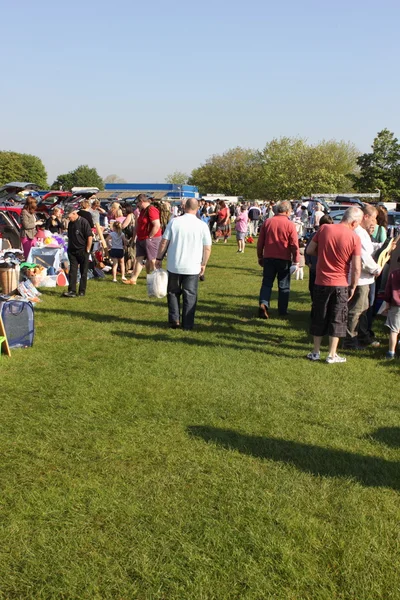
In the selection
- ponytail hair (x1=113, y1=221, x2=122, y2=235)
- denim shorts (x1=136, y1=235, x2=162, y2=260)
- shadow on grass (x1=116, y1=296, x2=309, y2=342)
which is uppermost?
ponytail hair (x1=113, y1=221, x2=122, y2=235)

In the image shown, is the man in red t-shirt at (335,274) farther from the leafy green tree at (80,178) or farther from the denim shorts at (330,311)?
the leafy green tree at (80,178)

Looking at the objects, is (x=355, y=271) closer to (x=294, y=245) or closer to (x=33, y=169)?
(x=294, y=245)

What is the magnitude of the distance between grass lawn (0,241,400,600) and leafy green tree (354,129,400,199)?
190 ft

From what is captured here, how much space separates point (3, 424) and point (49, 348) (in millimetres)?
2451

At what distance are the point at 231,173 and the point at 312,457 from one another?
300 ft

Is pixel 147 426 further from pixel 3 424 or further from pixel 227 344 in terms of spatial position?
pixel 227 344

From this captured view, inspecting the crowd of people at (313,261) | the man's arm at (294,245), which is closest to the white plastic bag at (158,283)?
the crowd of people at (313,261)

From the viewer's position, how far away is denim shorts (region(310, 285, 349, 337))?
6336 mm

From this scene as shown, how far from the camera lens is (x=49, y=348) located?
23.1 feet

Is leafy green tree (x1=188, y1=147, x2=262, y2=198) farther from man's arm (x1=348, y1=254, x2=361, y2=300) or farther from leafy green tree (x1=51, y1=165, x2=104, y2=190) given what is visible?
man's arm (x1=348, y1=254, x2=361, y2=300)

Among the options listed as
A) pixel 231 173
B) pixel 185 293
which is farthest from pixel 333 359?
pixel 231 173

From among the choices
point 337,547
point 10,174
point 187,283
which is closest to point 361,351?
point 187,283

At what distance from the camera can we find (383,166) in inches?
2441

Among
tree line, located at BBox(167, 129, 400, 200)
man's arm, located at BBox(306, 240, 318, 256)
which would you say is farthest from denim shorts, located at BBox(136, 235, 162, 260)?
tree line, located at BBox(167, 129, 400, 200)
